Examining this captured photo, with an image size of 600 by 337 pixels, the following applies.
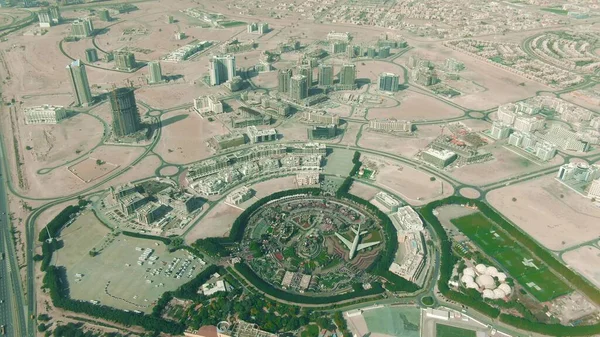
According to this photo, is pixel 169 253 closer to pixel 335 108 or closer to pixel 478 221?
pixel 478 221

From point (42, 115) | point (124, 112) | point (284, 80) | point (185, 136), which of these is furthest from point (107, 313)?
point (284, 80)

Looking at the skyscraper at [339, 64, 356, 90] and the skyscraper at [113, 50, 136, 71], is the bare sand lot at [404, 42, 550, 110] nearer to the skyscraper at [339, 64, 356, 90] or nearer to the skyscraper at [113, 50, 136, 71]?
the skyscraper at [339, 64, 356, 90]

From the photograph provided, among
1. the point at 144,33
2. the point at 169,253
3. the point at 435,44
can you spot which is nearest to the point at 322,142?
the point at 169,253

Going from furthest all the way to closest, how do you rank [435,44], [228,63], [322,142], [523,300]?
[435,44]
[228,63]
[322,142]
[523,300]

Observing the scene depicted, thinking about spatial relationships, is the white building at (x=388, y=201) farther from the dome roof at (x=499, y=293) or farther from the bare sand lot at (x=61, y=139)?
the bare sand lot at (x=61, y=139)

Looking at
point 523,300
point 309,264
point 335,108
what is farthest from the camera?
point 335,108

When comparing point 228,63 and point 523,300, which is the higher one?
point 228,63

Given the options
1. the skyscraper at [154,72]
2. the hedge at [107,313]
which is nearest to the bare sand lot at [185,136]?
the skyscraper at [154,72]
